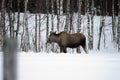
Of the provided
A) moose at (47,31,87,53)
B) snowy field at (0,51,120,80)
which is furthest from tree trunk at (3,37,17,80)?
moose at (47,31,87,53)

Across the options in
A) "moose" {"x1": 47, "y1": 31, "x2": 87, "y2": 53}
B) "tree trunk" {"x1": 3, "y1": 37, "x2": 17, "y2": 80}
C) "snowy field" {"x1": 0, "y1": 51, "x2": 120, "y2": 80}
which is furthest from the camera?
"moose" {"x1": 47, "y1": 31, "x2": 87, "y2": 53}

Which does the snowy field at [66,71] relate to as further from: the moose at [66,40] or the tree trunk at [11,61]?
the moose at [66,40]

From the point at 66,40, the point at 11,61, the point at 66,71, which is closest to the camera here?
the point at 11,61

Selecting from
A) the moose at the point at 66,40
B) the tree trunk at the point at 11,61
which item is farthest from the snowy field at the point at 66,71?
the moose at the point at 66,40

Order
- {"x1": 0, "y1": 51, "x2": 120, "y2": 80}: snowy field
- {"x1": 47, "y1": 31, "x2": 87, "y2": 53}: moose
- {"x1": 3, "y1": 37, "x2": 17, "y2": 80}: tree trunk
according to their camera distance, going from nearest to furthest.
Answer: {"x1": 3, "y1": 37, "x2": 17, "y2": 80}: tree trunk, {"x1": 0, "y1": 51, "x2": 120, "y2": 80}: snowy field, {"x1": 47, "y1": 31, "x2": 87, "y2": 53}: moose

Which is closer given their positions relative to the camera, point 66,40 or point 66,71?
point 66,71

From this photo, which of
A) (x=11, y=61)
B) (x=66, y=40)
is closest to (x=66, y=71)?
(x=11, y=61)

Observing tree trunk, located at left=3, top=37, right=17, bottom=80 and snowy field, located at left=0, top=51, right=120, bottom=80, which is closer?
tree trunk, located at left=3, top=37, right=17, bottom=80

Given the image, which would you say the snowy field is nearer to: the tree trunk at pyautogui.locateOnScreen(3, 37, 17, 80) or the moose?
the tree trunk at pyautogui.locateOnScreen(3, 37, 17, 80)

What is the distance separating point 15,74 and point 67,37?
13.0m

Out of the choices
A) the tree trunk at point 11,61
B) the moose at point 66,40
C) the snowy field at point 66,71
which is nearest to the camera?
the tree trunk at point 11,61

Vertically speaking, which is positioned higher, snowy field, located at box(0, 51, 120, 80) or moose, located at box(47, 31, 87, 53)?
moose, located at box(47, 31, 87, 53)

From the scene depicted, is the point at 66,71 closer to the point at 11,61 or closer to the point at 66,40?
the point at 11,61

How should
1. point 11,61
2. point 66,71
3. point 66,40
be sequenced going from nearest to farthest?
point 11,61, point 66,71, point 66,40
